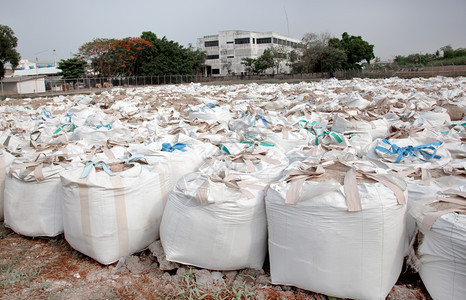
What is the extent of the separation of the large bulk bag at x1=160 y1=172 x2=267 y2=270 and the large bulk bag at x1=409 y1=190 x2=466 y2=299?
75cm

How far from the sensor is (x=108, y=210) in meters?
1.88

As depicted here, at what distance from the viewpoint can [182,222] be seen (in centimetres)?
176

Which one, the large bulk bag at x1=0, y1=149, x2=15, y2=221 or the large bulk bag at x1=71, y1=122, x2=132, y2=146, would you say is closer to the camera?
the large bulk bag at x1=0, y1=149, x2=15, y2=221

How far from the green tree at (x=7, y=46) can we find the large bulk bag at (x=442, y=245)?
28.3 meters

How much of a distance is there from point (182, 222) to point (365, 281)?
0.95m

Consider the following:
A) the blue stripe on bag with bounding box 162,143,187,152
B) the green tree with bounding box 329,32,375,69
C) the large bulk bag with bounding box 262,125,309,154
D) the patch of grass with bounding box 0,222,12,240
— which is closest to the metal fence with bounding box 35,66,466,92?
the green tree with bounding box 329,32,375,69

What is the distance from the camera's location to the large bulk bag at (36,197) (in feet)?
7.21

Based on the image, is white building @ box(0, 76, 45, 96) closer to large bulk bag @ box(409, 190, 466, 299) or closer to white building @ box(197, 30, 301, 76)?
white building @ box(197, 30, 301, 76)

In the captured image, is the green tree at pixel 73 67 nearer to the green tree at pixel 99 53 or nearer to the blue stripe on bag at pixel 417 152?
the green tree at pixel 99 53

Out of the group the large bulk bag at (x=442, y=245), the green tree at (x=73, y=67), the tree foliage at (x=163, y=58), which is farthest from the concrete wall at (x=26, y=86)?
the large bulk bag at (x=442, y=245)

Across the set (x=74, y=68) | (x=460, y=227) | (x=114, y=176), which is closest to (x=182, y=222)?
(x=114, y=176)

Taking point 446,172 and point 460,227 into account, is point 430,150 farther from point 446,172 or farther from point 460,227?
point 460,227

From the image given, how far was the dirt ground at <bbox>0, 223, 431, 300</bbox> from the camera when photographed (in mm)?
1657

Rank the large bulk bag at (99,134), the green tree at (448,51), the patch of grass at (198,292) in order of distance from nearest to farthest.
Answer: the patch of grass at (198,292)
the large bulk bag at (99,134)
the green tree at (448,51)
